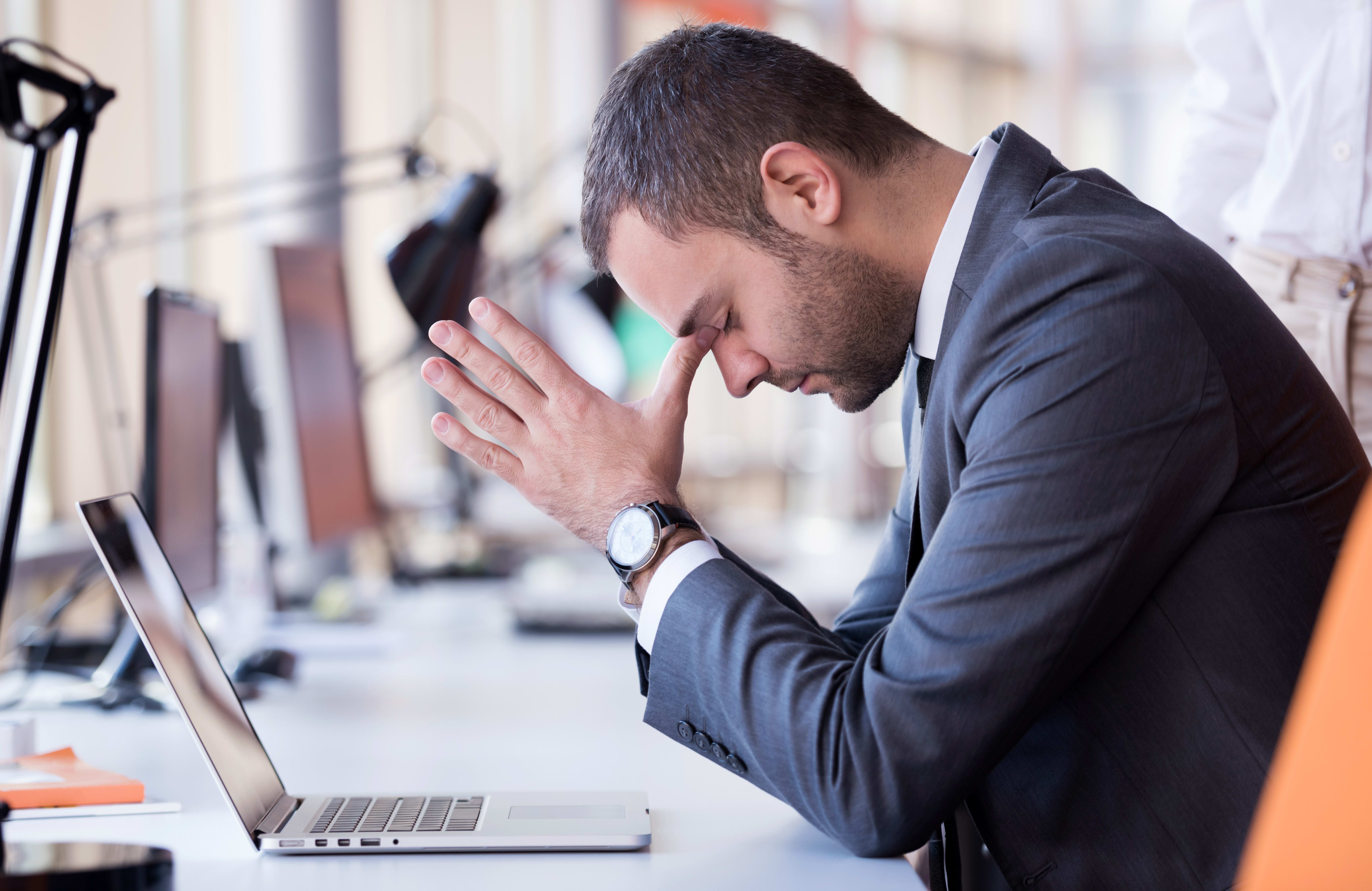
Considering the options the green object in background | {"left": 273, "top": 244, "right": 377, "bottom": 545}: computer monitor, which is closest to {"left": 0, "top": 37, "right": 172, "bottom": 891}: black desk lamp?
{"left": 273, "top": 244, "right": 377, "bottom": 545}: computer monitor

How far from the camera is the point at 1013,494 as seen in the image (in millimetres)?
775

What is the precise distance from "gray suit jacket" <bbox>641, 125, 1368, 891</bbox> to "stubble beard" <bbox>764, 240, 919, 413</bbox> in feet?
0.40

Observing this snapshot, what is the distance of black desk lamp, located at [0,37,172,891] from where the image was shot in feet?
2.53

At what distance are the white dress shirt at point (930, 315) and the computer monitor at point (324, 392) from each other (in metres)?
0.97

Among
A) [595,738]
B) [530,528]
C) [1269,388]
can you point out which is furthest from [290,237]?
[1269,388]

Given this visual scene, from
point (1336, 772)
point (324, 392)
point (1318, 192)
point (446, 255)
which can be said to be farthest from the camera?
point (446, 255)

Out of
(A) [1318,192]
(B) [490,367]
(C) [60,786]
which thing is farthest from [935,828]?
(A) [1318,192]

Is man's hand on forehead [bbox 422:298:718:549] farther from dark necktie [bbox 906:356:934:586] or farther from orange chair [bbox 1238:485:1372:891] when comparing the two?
orange chair [bbox 1238:485:1372:891]

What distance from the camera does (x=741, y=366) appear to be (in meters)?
1.07

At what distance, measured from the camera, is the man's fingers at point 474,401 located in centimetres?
100

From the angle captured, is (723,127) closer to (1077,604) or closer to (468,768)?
(1077,604)

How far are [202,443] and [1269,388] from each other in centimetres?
132

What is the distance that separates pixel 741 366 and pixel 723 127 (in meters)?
0.22

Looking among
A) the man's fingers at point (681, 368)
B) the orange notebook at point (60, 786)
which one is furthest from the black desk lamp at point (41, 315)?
the man's fingers at point (681, 368)
